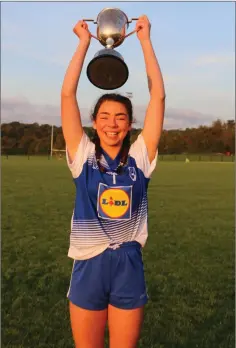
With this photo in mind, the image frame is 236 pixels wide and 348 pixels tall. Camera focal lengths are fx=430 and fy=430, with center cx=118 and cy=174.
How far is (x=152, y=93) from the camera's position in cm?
290

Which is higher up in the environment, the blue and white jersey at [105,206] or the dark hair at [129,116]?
the dark hair at [129,116]

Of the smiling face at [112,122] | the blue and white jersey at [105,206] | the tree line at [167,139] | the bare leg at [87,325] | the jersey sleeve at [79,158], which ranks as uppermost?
the tree line at [167,139]

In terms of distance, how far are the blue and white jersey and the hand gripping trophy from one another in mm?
477

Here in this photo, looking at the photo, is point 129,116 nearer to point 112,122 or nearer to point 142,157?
point 112,122

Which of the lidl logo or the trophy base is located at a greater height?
the trophy base

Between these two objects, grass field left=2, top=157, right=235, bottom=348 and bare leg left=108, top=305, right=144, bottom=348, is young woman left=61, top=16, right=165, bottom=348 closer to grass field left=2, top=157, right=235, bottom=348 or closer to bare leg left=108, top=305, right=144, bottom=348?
bare leg left=108, top=305, right=144, bottom=348

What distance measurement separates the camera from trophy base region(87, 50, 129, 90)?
2.76 m

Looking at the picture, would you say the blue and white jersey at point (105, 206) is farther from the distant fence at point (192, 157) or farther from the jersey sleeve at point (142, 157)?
the distant fence at point (192, 157)

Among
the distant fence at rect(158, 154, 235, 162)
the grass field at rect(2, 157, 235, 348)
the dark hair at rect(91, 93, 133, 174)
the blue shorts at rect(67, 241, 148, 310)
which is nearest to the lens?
the blue shorts at rect(67, 241, 148, 310)

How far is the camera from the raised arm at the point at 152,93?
2.88 m

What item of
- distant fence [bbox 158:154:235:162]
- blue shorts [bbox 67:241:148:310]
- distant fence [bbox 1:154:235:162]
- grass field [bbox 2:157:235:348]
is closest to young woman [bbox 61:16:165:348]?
blue shorts [bbox 67:241:148:310]

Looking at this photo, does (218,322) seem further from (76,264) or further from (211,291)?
(76,264)

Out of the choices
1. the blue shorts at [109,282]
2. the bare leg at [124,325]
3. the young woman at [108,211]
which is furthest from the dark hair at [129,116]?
the bare leg at [124,325]

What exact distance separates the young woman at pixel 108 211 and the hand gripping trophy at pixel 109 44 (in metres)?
0.10
